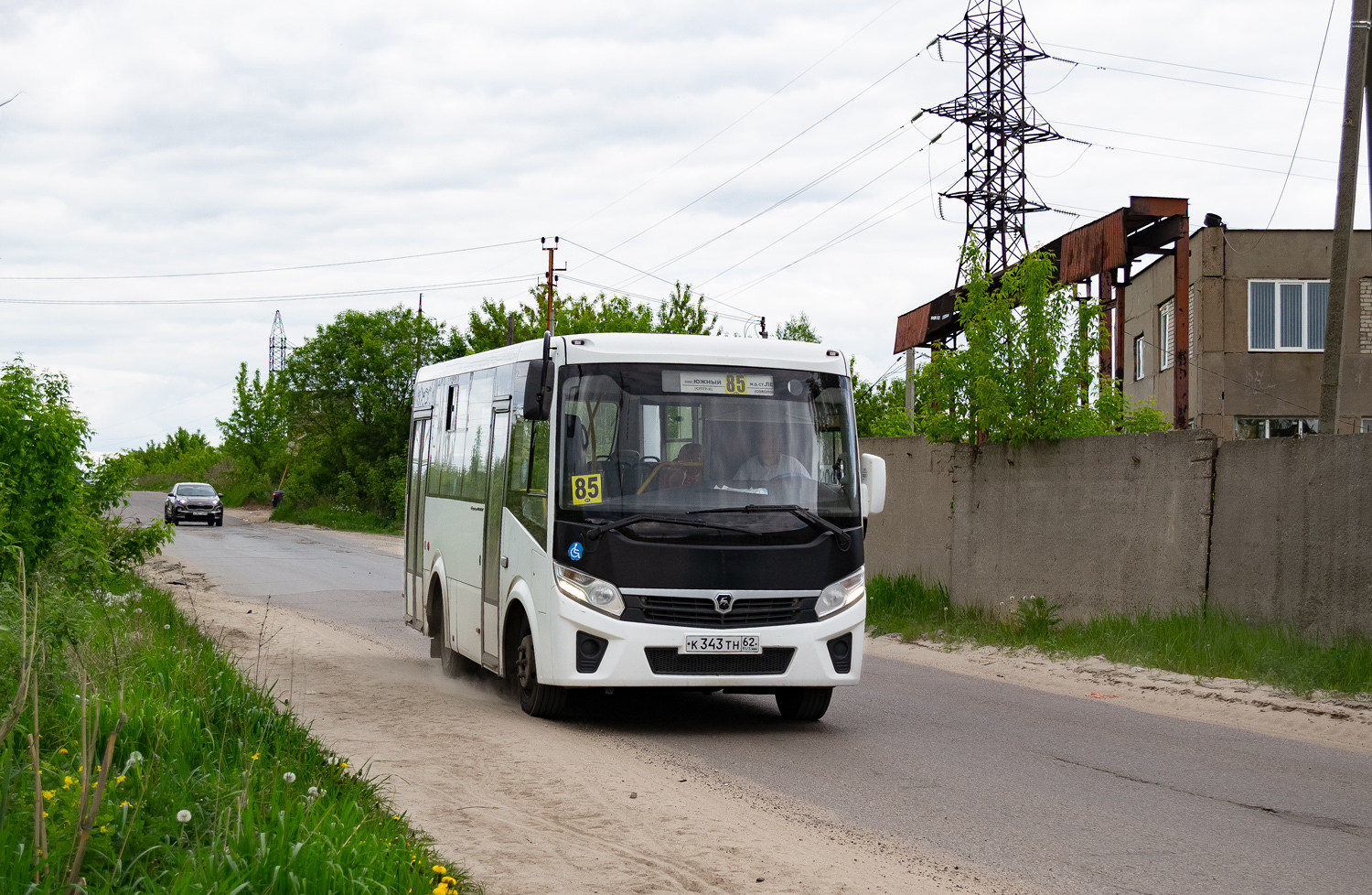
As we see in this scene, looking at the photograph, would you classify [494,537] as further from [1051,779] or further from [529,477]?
[1051,779]

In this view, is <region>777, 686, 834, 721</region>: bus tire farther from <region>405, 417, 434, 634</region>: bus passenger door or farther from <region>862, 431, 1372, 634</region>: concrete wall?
<region>862, 431, 1372, 634</region>: concrete wall

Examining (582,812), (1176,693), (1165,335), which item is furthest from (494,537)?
(1165,335)

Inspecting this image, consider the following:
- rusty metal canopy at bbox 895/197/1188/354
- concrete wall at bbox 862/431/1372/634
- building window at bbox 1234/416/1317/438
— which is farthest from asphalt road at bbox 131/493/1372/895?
building window at bbox 1234/416/1317/438

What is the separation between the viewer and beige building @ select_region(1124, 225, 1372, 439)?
103 ft

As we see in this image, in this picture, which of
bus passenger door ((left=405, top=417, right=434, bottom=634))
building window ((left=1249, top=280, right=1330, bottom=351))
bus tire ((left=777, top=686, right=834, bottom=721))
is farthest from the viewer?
building window ((left=1249, top=280, right=1330, bottom=351))

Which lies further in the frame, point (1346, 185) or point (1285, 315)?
point (1285, 315)

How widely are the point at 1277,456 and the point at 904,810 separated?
24.0ft

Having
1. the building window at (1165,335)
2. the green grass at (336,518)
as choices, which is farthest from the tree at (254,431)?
the building window at (1165,335)

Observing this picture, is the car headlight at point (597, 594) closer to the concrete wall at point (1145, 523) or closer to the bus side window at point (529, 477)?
the bus side window at point (529, 477)

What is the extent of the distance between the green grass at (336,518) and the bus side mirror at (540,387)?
40.2m

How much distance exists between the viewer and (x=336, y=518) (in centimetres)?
5459

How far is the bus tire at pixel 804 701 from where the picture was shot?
1007 cm

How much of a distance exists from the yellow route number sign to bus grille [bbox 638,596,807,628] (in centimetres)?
77

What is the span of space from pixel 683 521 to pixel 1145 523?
277 inches
